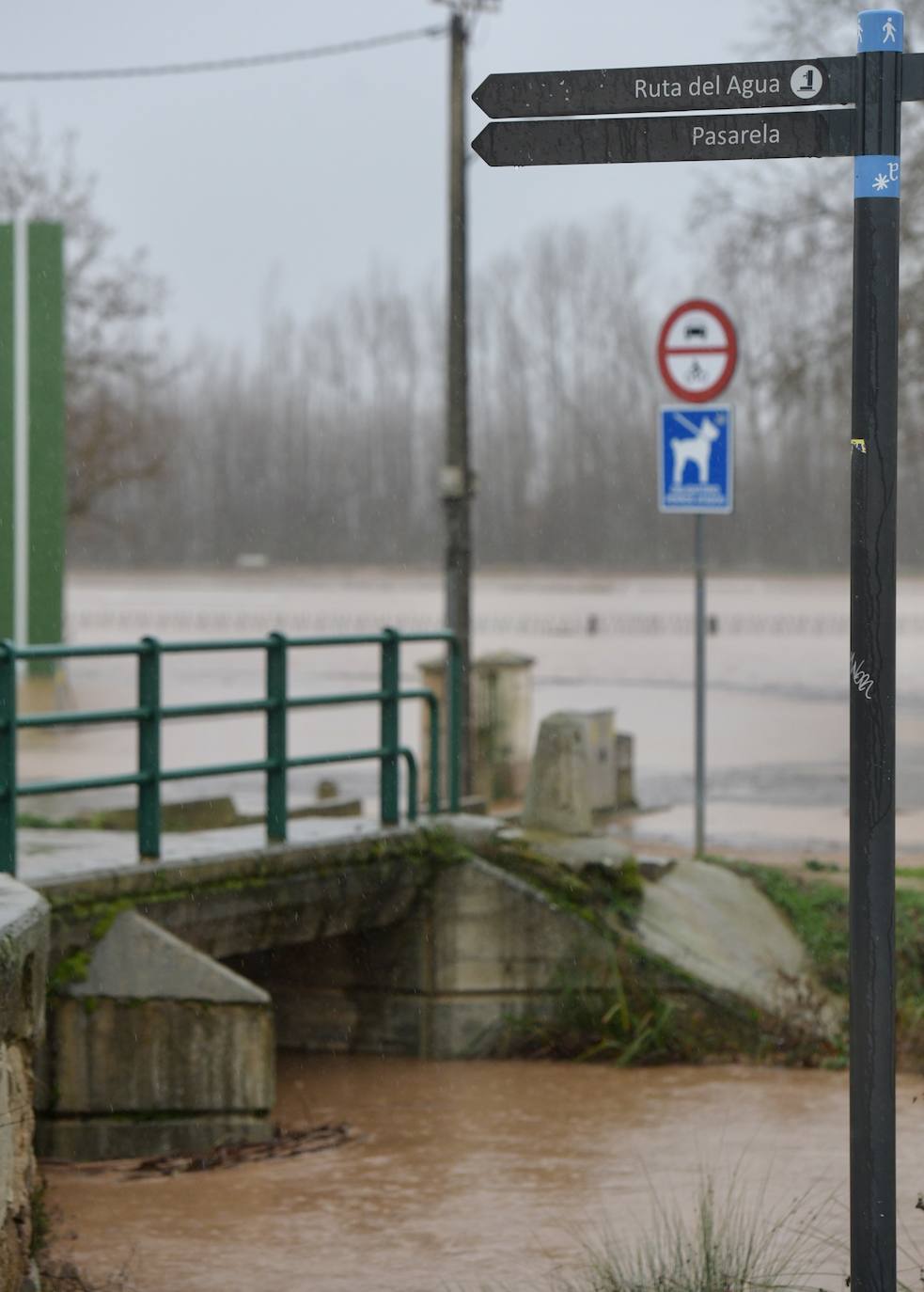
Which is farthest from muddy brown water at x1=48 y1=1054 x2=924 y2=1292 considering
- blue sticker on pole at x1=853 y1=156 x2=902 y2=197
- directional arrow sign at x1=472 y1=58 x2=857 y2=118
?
directional arrow sign at x1=472 y1=58 x2=857 y2=118

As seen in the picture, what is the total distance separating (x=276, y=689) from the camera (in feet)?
30.9

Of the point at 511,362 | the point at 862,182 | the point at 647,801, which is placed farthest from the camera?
the point at 511,362

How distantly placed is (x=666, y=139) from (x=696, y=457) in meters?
7.40

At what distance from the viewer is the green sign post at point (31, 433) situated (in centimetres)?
1841

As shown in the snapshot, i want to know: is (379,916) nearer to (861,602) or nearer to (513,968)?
(513,968)

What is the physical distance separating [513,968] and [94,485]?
20.1 meters

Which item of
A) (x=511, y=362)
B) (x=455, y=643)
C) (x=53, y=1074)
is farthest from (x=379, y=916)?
(x=511, y=362)

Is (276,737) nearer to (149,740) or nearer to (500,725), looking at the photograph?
(149,740)

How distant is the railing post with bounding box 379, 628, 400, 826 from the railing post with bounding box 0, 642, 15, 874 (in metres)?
2.24

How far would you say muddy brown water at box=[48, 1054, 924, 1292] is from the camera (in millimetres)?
7074

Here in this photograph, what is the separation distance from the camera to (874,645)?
395 cm

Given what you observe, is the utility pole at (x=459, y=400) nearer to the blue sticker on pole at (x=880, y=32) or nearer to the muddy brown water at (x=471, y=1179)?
the muddy brown water at (x=471, y=1179)

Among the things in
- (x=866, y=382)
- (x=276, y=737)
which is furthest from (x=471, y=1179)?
(x=866, y=382)

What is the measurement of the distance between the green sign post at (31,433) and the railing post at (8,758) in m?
10.4
